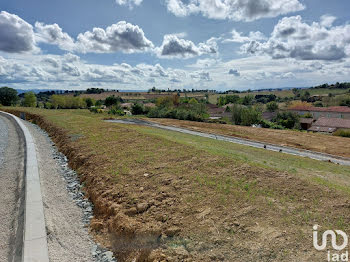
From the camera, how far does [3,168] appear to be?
11.5m

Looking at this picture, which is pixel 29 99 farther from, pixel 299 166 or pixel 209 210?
pixel 209 210

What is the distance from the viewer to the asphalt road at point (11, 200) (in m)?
5.55

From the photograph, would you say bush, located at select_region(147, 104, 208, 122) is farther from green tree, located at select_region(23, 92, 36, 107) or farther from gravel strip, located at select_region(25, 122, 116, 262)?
green tree, located at select_region(23, 92, 36, 107)

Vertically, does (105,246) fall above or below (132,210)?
below

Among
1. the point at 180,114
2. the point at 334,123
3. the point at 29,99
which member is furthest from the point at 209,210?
the point at 29,99

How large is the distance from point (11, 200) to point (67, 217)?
227 centimetres

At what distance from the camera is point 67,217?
7.33m

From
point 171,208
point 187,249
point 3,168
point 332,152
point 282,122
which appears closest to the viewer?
point 187,249

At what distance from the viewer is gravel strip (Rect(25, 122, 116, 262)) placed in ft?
18.5

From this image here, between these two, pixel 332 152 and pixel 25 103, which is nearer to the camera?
pixel 332 152

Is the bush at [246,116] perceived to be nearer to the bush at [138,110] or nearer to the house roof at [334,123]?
the house roof at [334,123]

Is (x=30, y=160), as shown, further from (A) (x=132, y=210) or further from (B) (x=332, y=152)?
(B) (x=332, y=152)

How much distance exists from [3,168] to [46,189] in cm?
397

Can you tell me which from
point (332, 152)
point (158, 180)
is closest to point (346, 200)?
point (158, 180)
